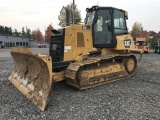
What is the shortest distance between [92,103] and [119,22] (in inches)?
178

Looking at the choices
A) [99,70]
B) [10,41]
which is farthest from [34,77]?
[10,41]

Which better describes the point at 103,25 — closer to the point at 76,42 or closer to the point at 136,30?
the point at 76,42

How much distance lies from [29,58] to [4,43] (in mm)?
64616

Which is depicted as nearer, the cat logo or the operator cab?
the operator cab

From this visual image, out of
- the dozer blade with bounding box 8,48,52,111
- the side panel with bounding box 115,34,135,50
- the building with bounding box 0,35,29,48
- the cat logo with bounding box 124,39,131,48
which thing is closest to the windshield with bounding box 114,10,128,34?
the side panel with bounding box 115,34,135,50

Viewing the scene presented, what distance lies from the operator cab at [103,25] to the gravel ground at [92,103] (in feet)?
5.59

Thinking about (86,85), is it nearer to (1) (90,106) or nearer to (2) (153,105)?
(1) (90,106)

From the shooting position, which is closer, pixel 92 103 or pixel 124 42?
pixel 92 103

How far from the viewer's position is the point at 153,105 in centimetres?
645

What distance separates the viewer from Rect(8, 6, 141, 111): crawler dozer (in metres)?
7.48

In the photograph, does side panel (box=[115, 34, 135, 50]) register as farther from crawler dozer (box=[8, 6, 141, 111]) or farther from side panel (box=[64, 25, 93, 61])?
side panel (box=[64, 25, 93, 61])

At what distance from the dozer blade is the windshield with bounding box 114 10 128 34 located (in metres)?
3.86

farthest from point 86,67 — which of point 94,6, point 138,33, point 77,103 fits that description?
point 138,33

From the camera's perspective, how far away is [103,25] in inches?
371
